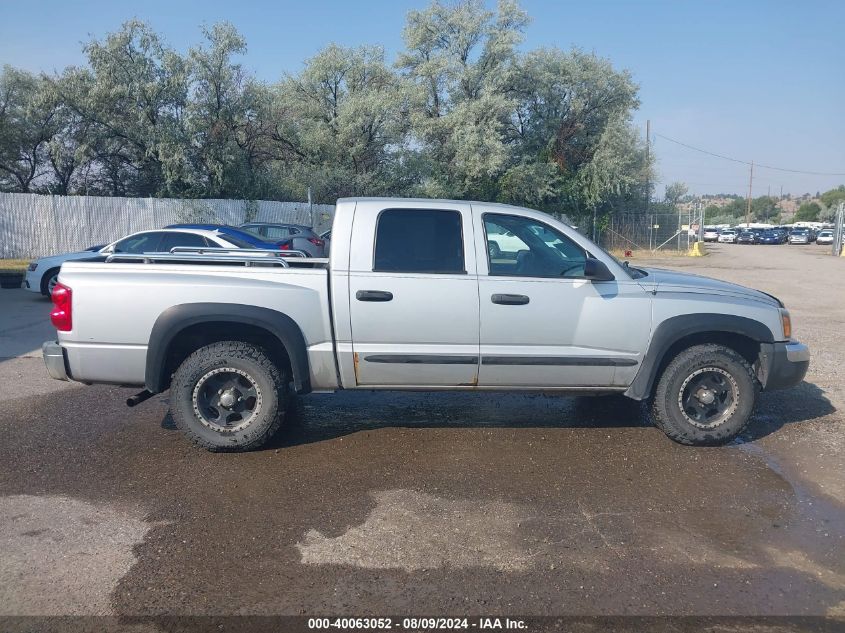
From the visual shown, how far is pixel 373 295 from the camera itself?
16.9 feet

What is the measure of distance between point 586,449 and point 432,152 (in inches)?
1162

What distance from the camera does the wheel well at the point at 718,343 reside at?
5.52 meters

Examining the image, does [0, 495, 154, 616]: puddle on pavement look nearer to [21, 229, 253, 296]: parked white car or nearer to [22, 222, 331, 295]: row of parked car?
[22, 222, 331, 295]: row of parked car

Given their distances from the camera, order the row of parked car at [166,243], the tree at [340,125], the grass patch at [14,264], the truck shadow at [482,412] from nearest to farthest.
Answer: the truck shadow at [482,412]
the row of parked car at [166,243]
the grass patch at [14,264]
the tree at [340,125]

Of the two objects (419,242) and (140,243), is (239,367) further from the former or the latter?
(140,243)

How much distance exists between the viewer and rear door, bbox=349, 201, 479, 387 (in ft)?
17.0

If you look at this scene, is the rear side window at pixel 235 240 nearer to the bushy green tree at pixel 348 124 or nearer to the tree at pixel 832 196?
the bushy green tree at pixel 348 124

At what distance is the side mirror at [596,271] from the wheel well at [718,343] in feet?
2.63

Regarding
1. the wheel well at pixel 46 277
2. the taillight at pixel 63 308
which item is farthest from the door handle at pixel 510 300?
the wheel well at pixel 46 277

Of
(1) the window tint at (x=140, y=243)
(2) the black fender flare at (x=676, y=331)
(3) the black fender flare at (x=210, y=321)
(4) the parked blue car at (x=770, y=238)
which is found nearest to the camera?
(3) the black fender flare at (x=210, y=321)

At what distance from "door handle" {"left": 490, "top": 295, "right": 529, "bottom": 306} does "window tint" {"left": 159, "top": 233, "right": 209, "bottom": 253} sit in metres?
8.33

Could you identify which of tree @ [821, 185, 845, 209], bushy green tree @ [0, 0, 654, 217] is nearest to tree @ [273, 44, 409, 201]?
bushy green tree @ [0, 0, 654, 217]

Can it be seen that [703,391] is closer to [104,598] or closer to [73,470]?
[104,598]

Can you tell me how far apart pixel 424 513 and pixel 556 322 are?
70.8 inches
